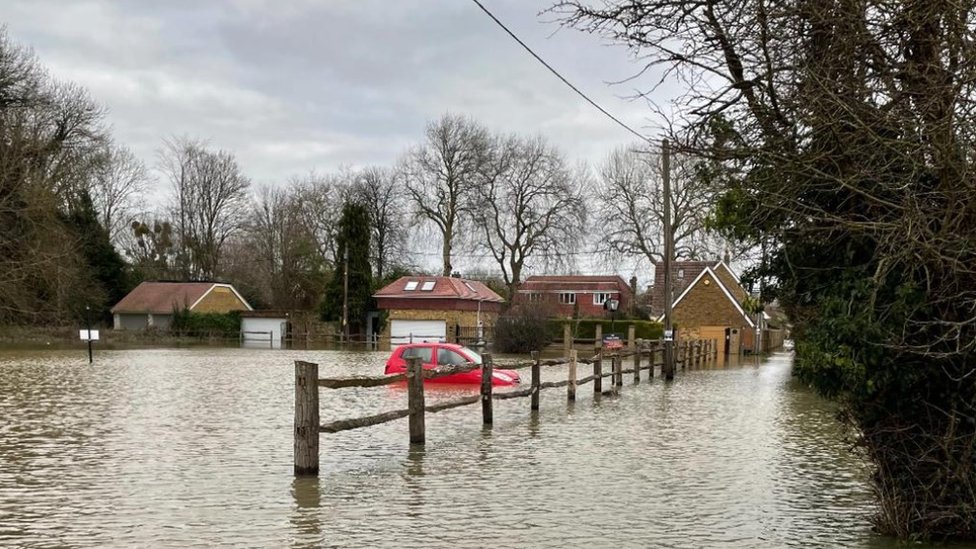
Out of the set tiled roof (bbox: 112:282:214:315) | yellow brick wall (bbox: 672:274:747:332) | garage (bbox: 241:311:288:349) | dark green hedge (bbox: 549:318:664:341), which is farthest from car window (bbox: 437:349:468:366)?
tiled roof (bbox: 112:282:214:315)

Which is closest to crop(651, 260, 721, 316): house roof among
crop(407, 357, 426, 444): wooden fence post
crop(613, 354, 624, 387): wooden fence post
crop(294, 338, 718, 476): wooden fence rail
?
crop(613, 354, 624, 387): wooden fence post

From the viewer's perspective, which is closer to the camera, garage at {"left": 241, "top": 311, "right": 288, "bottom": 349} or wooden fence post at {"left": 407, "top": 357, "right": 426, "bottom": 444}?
wooden fence post at {"left": 407, "top": 357, "right": 426, "bottom": 444}

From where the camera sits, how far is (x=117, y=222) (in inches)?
2707

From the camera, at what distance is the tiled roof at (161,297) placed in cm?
6819

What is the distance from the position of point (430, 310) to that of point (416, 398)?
48154mm

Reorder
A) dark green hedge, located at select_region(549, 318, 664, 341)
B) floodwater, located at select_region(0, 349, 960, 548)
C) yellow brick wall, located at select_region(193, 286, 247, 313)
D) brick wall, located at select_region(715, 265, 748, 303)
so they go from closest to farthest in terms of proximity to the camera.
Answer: floodwater, located at select_region(0, 349, 960, 548) → dark green hedge, located at select_region(549, 318, 664, 341) → brick wall, located at select_region(715, 265, 748, 303) → yellow brick wall, located at select_region(193, 286, 247, 313)

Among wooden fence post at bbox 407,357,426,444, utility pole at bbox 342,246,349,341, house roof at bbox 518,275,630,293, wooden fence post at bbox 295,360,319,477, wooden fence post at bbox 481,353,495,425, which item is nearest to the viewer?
wooden fence post at bbox 295,360,319,477

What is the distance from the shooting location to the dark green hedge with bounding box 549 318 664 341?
182 ft

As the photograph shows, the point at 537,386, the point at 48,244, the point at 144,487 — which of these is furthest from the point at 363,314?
the point at 144,487

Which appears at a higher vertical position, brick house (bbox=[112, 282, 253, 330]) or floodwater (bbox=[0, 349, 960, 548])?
brick house (bbox=[112, 282, 253, 330])

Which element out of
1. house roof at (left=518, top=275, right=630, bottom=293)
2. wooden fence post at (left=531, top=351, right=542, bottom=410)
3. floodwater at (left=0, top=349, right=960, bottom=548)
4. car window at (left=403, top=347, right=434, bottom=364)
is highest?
house roof at (left=518, top=275, right=630, bottom=293)

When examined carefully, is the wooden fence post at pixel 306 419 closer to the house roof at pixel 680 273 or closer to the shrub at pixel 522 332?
the shrub at pixel 522 332

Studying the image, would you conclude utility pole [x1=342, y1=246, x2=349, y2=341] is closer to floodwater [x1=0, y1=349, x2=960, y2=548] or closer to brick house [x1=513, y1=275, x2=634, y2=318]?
brick house [x1=513, y1=275, x2=634, y2=318]

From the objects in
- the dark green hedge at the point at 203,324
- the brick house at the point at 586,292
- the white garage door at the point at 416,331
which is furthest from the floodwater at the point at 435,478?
the brick house at the point at 586,292
